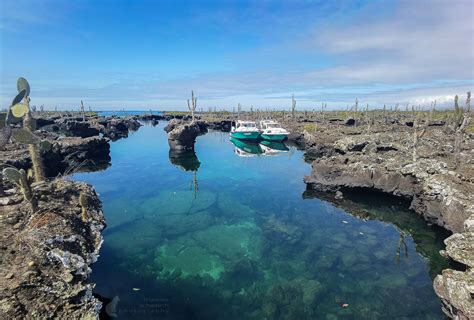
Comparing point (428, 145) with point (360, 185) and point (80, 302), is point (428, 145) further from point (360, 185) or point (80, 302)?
point (80, 302)

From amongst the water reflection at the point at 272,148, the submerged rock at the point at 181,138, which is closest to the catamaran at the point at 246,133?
the water reflection at the point at 272,148

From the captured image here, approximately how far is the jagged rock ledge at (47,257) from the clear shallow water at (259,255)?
9.71ft

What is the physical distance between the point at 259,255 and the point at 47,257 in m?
9.56

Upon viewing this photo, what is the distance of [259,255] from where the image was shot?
14.6 m

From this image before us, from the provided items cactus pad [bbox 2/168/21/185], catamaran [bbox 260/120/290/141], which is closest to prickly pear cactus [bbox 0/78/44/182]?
cactus pad [bbox 2/168/21/185]

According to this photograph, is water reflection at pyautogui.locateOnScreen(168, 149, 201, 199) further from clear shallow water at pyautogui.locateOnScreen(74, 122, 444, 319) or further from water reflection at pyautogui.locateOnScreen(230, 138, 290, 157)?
water reflection at pyautogui.locateOnScreen(230, 138, 290, 157)

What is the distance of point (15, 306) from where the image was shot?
6.39m

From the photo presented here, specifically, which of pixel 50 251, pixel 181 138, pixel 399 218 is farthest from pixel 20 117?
pixel 181 138

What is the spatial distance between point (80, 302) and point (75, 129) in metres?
56.1

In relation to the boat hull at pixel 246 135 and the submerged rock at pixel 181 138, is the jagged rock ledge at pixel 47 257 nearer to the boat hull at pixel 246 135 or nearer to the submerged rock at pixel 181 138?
the submerged rock at pixel 181 138

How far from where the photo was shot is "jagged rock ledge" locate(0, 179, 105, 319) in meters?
6.64

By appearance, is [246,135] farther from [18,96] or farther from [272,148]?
[18,96]

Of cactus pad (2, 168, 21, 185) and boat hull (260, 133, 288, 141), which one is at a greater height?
cactus pad (2, 168, 21, 185)

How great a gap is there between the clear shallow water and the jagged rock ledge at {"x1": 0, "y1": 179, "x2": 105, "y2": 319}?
2.96 metres
